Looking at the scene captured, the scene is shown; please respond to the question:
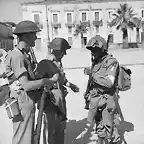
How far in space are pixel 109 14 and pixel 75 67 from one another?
134ft

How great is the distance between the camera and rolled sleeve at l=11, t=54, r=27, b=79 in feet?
8.26

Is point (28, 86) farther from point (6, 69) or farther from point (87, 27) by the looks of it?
point (87, 27)

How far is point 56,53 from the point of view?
11.3 ft

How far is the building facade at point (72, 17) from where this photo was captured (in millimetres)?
51125

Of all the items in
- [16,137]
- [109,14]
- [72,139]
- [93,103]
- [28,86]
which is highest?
[109,14]

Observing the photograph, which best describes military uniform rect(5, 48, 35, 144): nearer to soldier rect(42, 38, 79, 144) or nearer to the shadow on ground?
soldier rect(42, 38, 79, 144)

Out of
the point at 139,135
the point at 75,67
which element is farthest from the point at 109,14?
the point at 139,135

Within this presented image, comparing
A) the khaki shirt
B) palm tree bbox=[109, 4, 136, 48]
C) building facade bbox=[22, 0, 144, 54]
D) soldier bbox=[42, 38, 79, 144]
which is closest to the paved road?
soldier bbox=[42, 38, 79, 144]

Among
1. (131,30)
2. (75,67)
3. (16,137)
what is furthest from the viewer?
(131,30)

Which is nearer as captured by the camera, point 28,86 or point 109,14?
point 28,86

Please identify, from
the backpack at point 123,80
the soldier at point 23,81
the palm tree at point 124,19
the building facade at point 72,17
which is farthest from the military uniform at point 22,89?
the building facade at point 72,17

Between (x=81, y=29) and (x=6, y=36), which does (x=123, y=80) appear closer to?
(x=6, y=36)

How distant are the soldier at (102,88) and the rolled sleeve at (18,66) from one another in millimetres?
865

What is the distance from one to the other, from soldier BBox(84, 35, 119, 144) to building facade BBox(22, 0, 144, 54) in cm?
4850
